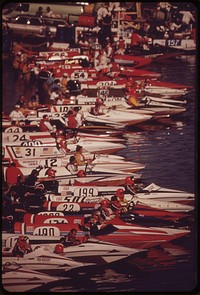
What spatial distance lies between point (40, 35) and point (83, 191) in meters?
0.85

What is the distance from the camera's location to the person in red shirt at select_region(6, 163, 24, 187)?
3.63m

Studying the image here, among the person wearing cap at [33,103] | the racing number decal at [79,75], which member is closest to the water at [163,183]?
the racing number decal at [79,75]

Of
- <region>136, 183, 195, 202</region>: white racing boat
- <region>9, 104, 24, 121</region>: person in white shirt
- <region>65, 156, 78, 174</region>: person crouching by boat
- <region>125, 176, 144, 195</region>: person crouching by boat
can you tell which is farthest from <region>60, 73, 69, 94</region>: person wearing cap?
<region>136, 183, 195, 202</region>: white racing boat

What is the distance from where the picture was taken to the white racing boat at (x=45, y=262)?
363cm

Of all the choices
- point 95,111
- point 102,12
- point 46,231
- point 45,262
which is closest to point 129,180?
point 95,111

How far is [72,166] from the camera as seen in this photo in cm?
365

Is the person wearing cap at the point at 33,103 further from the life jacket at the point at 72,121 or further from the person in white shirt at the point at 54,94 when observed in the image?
the life jacket at the point at 72,121

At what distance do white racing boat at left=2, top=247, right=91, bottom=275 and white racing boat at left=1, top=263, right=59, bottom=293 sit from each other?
0.07 ft

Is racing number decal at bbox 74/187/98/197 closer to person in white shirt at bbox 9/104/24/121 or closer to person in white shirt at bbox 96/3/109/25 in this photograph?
person in white shirt at bbox 9/104/24/121

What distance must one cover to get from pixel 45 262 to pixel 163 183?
2.43 ft

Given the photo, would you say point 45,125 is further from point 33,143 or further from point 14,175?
point 14,175

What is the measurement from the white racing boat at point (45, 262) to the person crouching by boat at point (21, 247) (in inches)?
0.7

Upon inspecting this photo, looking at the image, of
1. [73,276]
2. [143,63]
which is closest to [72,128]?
[143,63]

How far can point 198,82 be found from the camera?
368 centimetres
